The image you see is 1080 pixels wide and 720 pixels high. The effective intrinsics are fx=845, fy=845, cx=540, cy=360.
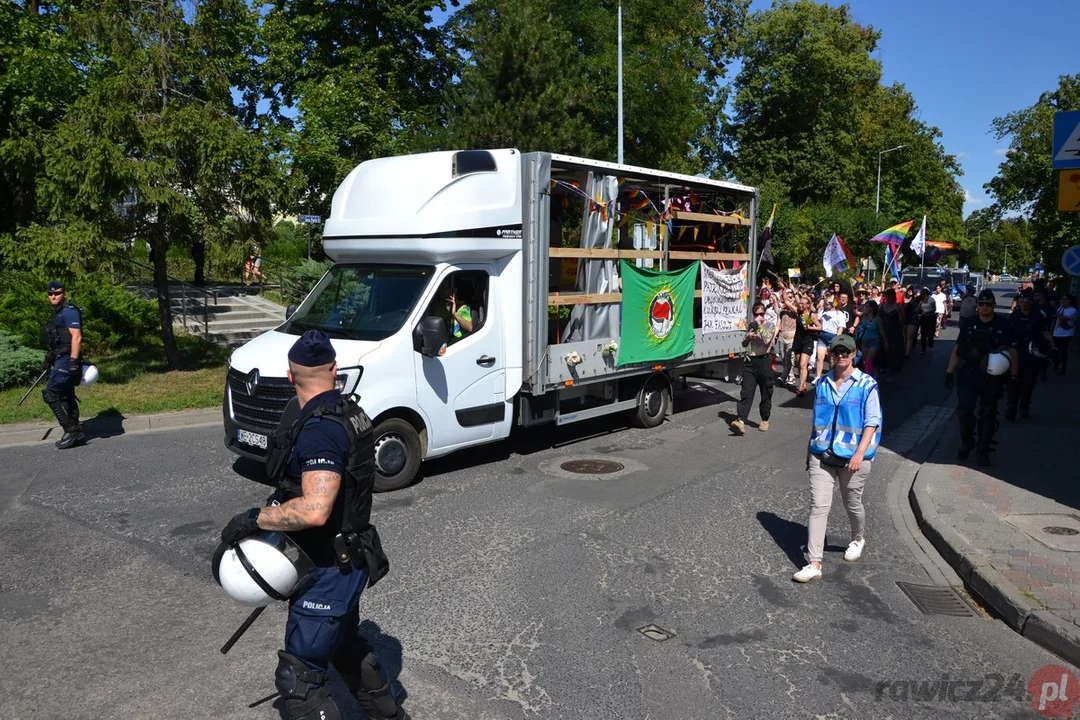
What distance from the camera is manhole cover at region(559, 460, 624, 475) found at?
8.92 m

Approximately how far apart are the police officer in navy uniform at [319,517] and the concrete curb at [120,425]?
27.6 feet

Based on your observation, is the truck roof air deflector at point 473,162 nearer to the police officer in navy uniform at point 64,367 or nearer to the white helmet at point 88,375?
the police officer in navy uniform at point 64,367

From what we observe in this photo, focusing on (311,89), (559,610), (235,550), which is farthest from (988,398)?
(311,89)

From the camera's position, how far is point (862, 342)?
47.7ft

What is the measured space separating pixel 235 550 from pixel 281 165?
1270 centimetres

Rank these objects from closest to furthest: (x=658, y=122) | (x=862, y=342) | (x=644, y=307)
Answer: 1. (x=644, y=307)
2. (x=862, y=342)
3. (x=658, y=122)

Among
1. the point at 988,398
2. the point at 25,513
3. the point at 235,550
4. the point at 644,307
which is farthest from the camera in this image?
the point at 644,307

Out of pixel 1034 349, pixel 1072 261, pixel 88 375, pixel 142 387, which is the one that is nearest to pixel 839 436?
pixel 1072 261

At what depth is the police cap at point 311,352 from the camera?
333 centimetres

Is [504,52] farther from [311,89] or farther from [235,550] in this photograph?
[235,550]

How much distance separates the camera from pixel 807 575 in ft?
19.5

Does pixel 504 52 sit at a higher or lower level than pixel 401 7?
lower

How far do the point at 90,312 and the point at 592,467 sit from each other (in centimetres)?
1197

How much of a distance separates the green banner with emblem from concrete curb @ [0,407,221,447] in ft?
18.8
